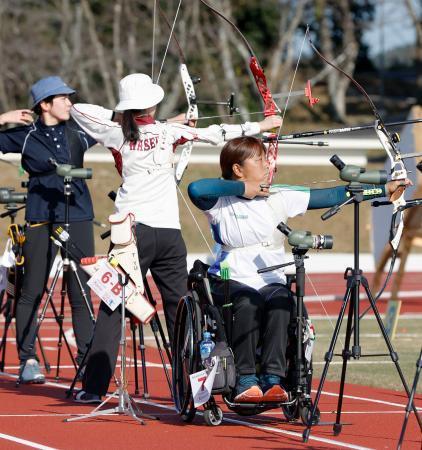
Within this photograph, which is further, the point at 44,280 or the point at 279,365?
the point at 44,280

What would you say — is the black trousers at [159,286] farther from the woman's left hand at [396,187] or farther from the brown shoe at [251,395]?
the woman's left hand at [396,187]

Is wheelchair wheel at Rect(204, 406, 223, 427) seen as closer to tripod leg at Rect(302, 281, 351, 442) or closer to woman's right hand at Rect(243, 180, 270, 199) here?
tripod leg at Rect(302, 281, 351, 442)

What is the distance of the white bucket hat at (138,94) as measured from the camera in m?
8.41

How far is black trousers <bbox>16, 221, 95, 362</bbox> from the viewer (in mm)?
9781

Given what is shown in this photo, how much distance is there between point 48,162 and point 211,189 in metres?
2.40

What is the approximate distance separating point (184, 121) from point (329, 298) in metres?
11.2

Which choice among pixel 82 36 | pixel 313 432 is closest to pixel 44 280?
pixel 313 432

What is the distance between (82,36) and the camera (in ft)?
149

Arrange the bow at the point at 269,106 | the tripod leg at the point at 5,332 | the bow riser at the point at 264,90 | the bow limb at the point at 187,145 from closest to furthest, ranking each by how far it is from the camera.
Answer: the bow at the point at 269,106
the bow riser at the point at 264,90
the bow limb at the point at 187,145
the tripod leg at the point at 5,332

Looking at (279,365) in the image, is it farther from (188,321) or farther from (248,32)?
(248,32)

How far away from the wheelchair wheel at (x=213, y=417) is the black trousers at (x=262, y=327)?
1.19 ft

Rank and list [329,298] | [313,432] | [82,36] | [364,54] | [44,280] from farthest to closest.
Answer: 1. [364,54]
2. [82,36]
3. [329,298]
4. [44,280]
5. [313,432]

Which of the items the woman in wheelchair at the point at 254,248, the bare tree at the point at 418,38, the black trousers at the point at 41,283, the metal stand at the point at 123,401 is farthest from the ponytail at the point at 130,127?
the bare tree at the point at 418,38

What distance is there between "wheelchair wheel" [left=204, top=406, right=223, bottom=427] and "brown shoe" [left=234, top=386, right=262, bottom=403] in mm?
328
